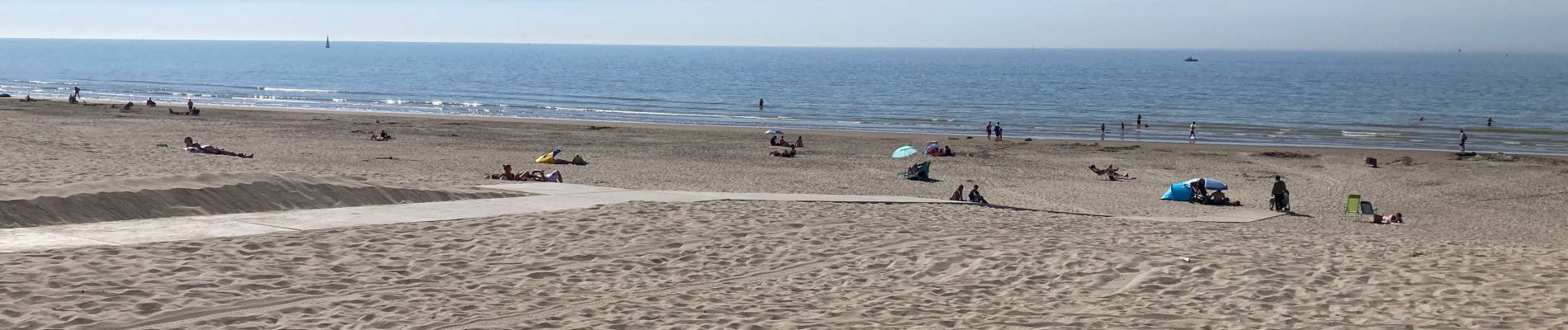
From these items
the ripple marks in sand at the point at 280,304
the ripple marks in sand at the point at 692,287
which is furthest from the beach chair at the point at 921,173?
the ripple marks in sand at the point at 280,304

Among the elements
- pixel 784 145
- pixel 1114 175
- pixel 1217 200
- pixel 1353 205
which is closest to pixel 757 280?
pixel 1217 200

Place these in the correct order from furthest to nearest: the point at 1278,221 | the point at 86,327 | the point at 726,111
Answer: the point at 726,111
the point at 1278,221
the point at 86,327

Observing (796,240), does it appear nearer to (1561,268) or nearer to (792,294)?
(792,294)

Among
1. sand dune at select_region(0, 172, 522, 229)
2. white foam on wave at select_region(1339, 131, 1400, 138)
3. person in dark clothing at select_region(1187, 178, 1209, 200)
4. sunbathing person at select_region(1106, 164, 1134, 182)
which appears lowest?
sunbathing person at select_region(1106, 164, 1134, 182)

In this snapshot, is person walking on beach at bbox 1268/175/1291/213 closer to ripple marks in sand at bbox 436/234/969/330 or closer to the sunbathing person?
the sunbathing person

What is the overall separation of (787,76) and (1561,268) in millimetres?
116440

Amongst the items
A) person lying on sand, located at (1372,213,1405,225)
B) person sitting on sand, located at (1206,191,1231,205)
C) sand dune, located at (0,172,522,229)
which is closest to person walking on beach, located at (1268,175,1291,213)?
person sitting on sand, located at (1206,191,1231,205)

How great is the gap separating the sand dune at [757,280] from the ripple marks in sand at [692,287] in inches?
1.1

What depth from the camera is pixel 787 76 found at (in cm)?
12712

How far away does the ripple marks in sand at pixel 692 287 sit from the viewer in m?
8.33

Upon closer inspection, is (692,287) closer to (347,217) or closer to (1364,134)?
(347,217)

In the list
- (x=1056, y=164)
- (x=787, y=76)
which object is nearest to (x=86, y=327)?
(x=1056, y=164)

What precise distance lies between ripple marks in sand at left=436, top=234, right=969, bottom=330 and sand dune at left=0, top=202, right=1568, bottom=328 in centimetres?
3

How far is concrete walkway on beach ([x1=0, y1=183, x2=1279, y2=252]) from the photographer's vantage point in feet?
35.5
